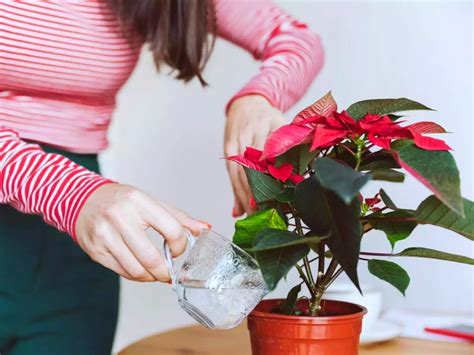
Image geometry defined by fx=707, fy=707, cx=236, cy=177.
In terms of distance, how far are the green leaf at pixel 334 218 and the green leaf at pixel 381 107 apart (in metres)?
0.12

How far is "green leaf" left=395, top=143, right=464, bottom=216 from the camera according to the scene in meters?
0.54

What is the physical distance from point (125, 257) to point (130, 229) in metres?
0.03

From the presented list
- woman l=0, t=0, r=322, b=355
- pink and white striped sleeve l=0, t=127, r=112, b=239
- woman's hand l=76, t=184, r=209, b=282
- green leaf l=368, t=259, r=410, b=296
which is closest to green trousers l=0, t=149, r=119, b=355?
woman l=0, t=0, r=322, b=355

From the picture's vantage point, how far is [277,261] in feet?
1.91

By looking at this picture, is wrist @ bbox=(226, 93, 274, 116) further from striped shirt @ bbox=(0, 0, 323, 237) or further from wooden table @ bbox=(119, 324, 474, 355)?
wooden table @ bbox=(119, 324, 474, 355)

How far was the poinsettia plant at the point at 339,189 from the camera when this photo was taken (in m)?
0.56

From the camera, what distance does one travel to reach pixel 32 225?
3.62 ft

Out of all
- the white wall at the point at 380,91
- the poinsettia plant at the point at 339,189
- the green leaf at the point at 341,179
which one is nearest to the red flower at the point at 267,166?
the poinsettia plant at the point at 339,189

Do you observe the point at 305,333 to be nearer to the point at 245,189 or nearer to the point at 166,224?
the point at 166,224

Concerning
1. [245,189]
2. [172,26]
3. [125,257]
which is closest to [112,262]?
[125,257]

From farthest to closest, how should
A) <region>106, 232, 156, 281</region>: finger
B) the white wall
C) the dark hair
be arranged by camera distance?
the white wall < the dark hair < <region>106, 232, 156, 281</region>: finger

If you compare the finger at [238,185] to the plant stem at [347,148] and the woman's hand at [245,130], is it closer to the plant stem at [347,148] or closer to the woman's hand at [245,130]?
the woman's hand at [245,130]

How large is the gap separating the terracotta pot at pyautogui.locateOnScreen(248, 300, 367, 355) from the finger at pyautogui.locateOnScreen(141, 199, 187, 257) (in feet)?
0.34

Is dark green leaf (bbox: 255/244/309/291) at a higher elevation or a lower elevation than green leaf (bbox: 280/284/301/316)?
higher
